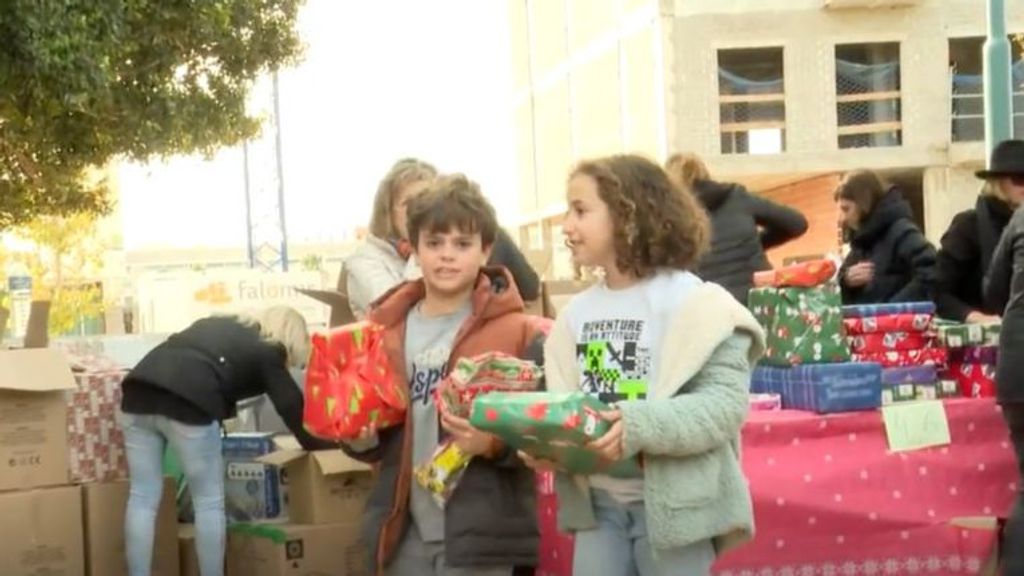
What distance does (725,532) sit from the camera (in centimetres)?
326

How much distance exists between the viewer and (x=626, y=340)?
330cm

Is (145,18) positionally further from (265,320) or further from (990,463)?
(990,463)

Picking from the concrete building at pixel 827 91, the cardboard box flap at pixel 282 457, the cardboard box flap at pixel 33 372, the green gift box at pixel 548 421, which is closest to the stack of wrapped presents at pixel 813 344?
the cardboard box flap at pixel 282 457

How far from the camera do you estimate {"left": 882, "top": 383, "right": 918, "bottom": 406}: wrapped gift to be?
16.9 feet

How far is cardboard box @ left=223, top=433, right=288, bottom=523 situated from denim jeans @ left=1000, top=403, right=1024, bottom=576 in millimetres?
2810

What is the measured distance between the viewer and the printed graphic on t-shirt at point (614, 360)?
3.28 meters

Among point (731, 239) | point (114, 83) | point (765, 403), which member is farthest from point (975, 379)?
point (114, 83)

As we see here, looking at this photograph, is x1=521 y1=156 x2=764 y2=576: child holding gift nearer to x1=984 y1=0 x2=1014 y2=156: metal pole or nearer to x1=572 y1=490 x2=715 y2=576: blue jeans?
x1=572 y1=490 x2=715 y2=576: blue jeans

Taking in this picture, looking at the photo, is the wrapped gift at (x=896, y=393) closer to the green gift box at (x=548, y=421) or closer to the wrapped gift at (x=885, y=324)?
the wrapped gift at (x=885, y=324)

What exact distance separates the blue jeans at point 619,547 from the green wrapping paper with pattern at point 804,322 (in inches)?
72.1

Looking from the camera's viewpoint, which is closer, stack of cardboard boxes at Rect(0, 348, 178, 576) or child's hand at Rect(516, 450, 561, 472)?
child's hand at Rect(516, 450, 561, 472)

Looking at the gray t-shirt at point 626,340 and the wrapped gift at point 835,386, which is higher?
the gray t-shirt at point 626,340

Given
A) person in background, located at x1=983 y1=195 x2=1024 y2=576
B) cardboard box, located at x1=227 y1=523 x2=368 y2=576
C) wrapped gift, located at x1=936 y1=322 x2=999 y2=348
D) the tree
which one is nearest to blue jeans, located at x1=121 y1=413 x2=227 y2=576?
cardboard box, located at x1=227 y1=523 x2=368 y2=576

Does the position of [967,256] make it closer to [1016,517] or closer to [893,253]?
[893,253]
